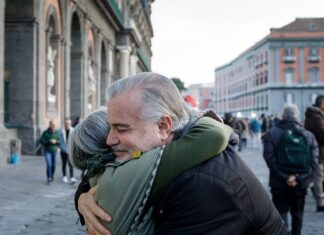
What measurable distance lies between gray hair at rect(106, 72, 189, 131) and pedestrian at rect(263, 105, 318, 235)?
13.0 feet

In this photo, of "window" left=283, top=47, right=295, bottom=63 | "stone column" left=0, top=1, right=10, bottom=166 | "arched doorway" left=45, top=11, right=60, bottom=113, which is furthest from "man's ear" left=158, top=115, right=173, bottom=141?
"window" left=283, top=47, right=295, bottom=63

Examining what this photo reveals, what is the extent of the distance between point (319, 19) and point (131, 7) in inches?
2154

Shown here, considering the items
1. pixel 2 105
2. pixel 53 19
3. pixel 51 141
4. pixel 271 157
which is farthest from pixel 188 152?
pixel 53 19

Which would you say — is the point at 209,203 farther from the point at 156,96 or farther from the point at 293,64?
the point at 293,64

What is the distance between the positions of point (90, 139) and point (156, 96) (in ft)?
1.67

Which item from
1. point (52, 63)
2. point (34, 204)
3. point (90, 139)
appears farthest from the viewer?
point (52, 63)

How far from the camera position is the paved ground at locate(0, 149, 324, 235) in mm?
6680

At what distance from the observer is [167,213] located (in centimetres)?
156

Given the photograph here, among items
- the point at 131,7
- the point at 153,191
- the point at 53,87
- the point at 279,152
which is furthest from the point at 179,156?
the point at 131,7

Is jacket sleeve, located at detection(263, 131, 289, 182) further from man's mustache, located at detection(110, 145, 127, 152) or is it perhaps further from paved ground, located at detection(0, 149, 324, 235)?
man's mustache, located at detection(110, 145, 127, 152)

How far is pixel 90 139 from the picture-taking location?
2.08 m

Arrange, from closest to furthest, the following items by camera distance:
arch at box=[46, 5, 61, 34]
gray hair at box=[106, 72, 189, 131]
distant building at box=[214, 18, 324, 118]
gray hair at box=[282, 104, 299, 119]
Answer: gray hair at box=[106, 72, 189, 131]
gray hair at box=[282, 104, 299, 119]
arch at box=[46, 5, 61, 34]
distant building at box=[214, 18, 324, 118]

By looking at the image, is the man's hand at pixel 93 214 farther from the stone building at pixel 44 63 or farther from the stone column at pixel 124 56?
the stone column at pixel 124 56

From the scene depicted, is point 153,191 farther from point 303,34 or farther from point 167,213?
point 303,34
